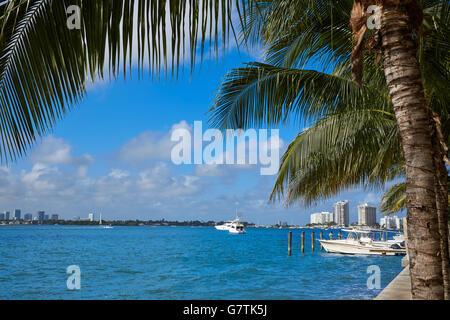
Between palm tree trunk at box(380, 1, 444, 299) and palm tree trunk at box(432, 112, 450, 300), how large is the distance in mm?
2008

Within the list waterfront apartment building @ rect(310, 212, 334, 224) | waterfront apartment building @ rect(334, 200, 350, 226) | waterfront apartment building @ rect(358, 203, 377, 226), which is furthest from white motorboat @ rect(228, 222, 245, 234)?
waterfront apartment building @ rect(310, 212, 334, 224)

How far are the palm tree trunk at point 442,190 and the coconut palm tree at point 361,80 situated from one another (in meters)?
0.03

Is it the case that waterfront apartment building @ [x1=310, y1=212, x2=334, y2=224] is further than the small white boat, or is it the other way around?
waterfront apartment building @ [x1=310, y1=212, x2=334, y2=224]

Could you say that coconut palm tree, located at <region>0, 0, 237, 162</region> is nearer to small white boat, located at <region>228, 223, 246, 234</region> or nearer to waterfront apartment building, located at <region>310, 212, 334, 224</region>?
small white boat, located at <region>228, 223, 246, 234</region>

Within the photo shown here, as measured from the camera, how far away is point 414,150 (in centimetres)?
264

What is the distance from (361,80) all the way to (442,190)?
2.59 meters

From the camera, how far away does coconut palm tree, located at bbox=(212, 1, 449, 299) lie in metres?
2.62

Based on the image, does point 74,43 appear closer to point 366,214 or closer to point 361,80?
point 361,80

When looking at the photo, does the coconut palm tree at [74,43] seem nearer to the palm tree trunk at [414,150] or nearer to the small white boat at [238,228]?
the palm tree trunk at [414,150]

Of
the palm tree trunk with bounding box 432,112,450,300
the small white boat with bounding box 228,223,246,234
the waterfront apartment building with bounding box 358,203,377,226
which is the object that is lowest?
the small white boat with bounding box 228,223,246,234

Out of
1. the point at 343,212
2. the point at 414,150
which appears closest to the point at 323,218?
the point at 343,212

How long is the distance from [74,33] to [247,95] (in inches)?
140
